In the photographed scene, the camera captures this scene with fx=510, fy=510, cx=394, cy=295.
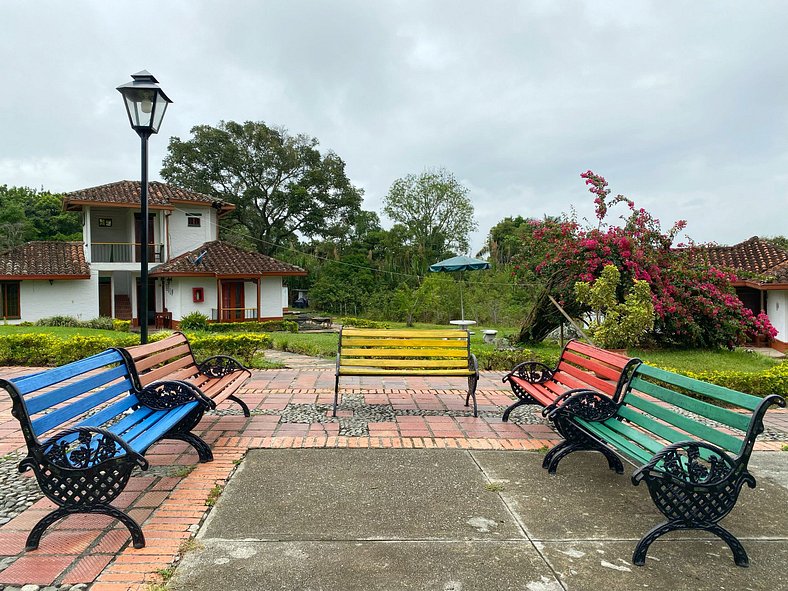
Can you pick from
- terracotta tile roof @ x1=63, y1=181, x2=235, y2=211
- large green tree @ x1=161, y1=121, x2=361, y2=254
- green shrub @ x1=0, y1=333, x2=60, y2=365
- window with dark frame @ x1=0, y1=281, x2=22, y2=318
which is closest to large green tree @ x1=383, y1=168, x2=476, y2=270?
large green tree @ x1=161, y1=121, x2=361, y2=254

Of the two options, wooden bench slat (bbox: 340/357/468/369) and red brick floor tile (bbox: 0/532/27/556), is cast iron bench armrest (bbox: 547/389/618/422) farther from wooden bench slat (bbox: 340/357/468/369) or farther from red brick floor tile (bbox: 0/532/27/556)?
red brick floor tile (bbox: 0/532/27/556)

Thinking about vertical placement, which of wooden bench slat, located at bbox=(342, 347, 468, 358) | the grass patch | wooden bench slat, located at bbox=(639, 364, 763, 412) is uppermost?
wooden bench slat, located at bbox=(639, 364, 763, 412)

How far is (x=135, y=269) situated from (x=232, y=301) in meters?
4.66

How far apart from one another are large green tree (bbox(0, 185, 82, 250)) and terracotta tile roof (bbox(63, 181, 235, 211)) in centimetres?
1556

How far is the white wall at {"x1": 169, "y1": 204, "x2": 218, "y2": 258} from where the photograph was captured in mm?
24219

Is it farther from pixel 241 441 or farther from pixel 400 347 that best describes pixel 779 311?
pixel 241 441

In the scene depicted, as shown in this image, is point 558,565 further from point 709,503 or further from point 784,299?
point 784,299

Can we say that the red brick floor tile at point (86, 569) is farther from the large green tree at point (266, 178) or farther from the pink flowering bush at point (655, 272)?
the large green tree at point (266, 178)

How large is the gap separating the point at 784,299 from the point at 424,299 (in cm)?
1476

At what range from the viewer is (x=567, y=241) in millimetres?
12859

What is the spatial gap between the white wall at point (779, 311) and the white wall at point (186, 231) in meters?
23.5

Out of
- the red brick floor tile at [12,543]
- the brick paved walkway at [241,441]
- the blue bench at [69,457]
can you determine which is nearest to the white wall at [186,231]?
the brick paved walkway at [241,441]

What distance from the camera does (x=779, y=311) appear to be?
16.9 metres

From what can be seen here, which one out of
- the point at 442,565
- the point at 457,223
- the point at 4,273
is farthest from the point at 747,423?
the point at 457,223
